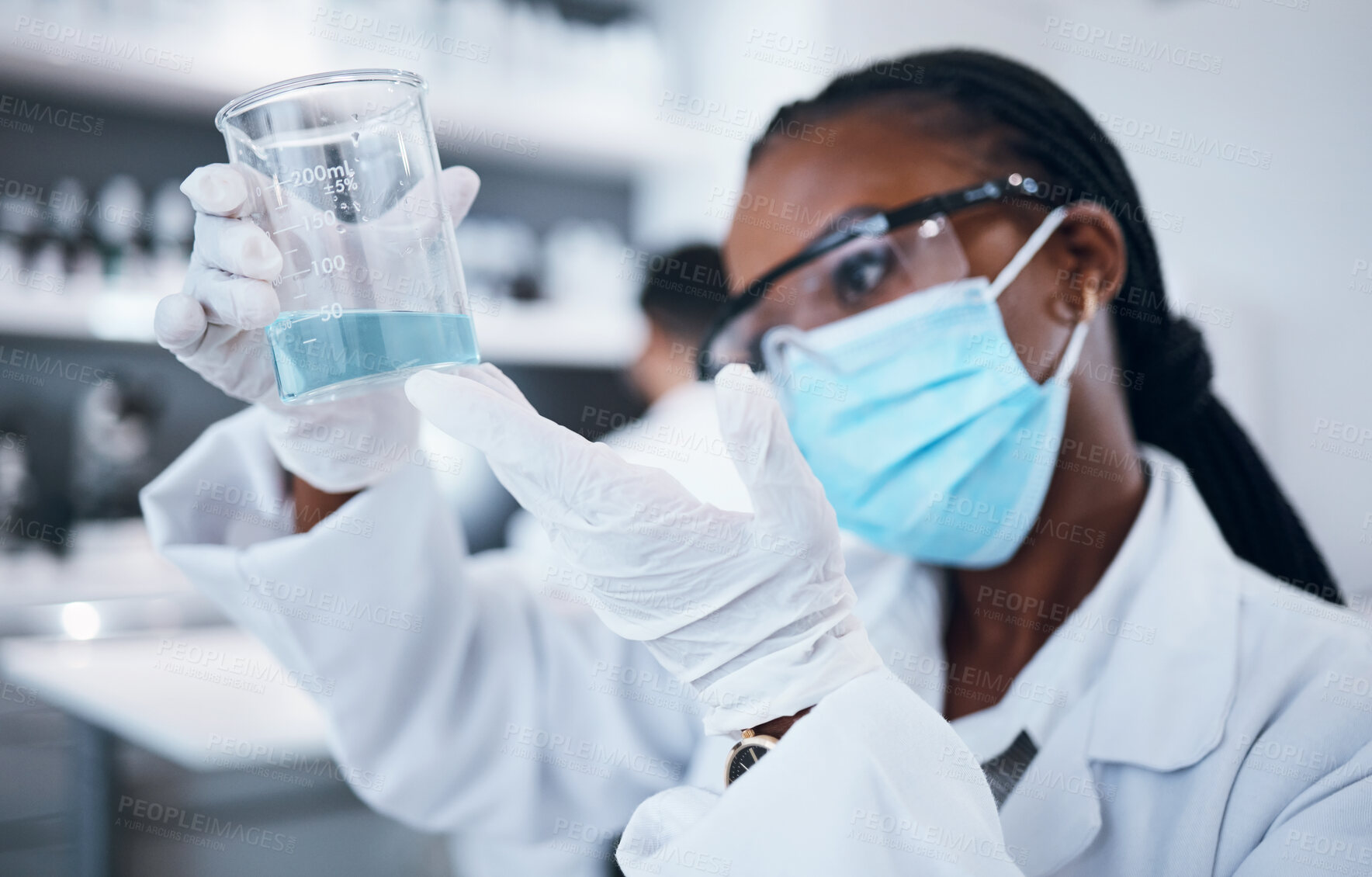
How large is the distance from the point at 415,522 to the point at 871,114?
735mm

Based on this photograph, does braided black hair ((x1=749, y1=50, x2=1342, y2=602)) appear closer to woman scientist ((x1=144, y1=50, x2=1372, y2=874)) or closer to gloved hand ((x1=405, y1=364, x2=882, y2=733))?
woman scientist ((x1=144, y1=50, x2=1372, y2=874))

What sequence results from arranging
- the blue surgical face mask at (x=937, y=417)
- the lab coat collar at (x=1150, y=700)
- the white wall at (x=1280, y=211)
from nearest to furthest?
the lab coat collar at (x=1150, y=700) < the blue surgical face mask at (x=937, y=417) < the white wall at (x=1280, y=211)

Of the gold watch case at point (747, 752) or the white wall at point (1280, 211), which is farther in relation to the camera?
the white wall at point (1280, 211)

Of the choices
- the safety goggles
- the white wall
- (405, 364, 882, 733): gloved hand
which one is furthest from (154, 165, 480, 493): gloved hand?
the white wall

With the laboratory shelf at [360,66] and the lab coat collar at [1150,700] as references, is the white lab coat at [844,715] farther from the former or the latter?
the laboratory shelf at [360,66]

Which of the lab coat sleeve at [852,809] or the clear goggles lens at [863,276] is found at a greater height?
the clear goggles lens at [863,276]

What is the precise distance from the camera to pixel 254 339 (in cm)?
83

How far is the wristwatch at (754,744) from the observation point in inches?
→ 26.6

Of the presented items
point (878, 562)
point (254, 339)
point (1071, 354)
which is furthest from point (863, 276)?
point (254, 339)

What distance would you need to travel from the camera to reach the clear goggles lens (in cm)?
103

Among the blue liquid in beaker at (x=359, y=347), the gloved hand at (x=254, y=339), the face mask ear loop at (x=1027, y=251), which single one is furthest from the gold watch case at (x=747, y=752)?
the face mask ear loop at (x=1027, y=251)

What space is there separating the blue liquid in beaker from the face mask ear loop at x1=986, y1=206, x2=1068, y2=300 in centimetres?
64

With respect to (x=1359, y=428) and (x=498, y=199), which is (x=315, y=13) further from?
(x=1359, y=428)

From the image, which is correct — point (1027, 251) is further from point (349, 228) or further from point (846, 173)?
point (349, 228)
